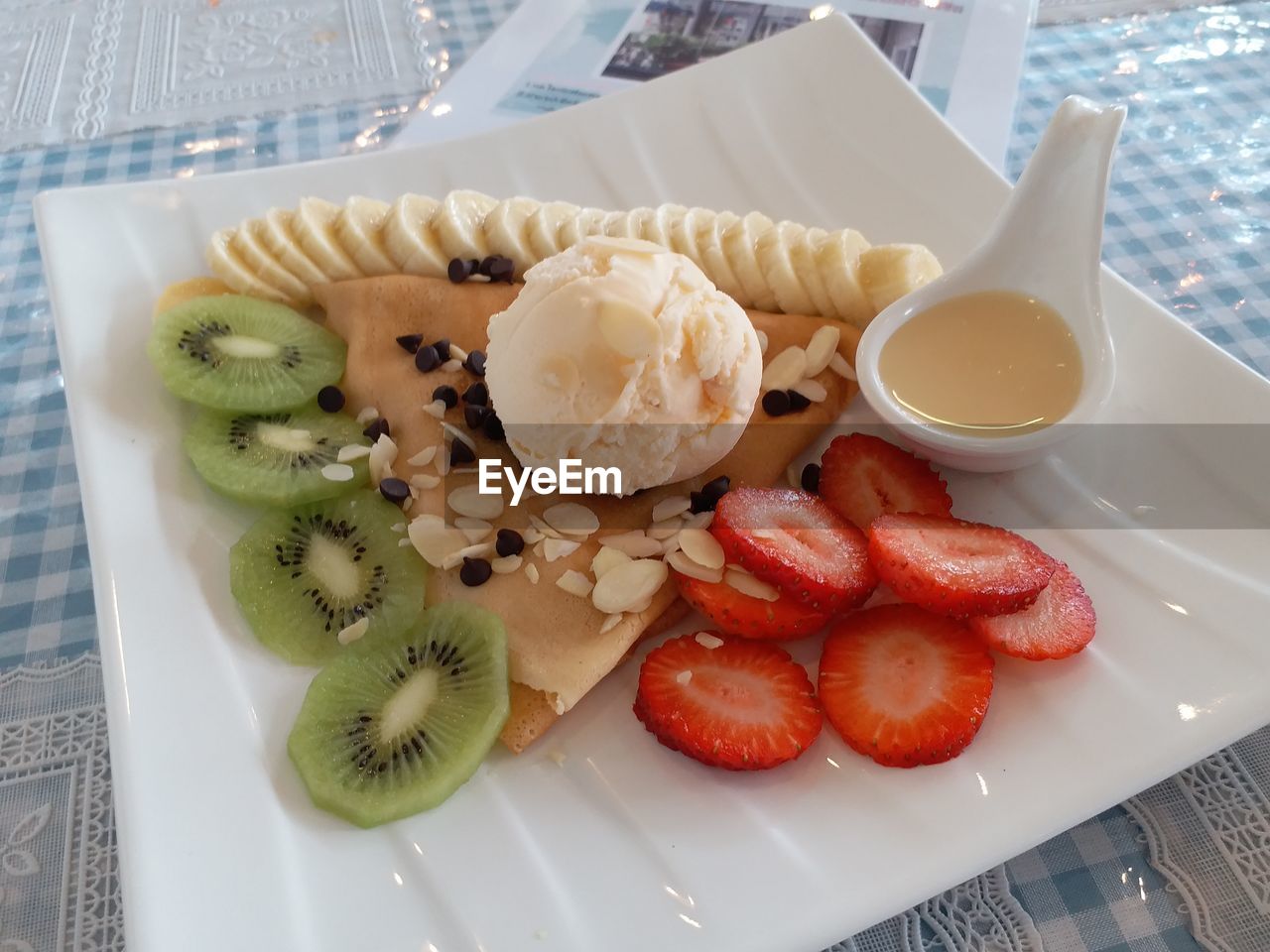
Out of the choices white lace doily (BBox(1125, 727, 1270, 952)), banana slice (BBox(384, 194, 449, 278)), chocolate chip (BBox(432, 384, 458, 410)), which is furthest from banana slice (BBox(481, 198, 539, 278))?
white lace doily (BBox(1125, 727, 1270, 952))

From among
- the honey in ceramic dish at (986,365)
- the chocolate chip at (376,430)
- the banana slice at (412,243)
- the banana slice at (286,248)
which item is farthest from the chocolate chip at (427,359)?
the honey in ceramic dish at (986,365)

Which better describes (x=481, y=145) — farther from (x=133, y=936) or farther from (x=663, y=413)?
(x=133, y=936)

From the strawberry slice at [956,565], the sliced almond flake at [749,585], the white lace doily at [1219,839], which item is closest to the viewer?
the white lace doily at [1219,839]

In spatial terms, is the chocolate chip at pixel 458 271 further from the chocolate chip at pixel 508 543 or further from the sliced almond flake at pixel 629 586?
the sliced almond flake at pixel 629 586

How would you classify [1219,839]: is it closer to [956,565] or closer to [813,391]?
[956,565]

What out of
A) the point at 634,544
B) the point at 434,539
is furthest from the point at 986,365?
the point at 434,539

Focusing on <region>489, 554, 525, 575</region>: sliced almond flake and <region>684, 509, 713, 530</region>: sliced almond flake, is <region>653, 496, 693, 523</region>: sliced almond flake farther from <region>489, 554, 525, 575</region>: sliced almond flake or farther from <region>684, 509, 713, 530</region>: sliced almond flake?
<region>489, 554, 525, 575</region>: sliced almond flake
